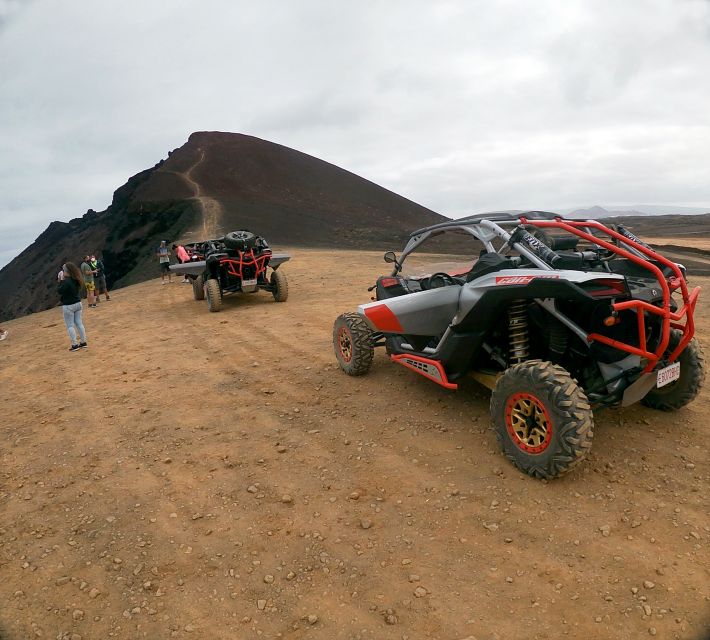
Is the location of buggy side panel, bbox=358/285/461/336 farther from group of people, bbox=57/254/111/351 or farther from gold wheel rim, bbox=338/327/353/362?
group of people, bbox=57/254/111/351

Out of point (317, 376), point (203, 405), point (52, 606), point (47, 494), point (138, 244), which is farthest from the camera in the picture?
point (138, 244)

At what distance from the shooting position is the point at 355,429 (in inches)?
171

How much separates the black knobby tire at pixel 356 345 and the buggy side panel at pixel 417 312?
1.09 feet

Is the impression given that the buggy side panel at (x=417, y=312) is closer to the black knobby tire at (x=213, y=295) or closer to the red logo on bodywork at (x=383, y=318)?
the red logo on bodywork at (x=383, y=318)

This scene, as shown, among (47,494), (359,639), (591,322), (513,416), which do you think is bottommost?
(359,639)

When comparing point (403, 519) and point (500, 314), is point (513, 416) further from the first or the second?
point (403, 519)

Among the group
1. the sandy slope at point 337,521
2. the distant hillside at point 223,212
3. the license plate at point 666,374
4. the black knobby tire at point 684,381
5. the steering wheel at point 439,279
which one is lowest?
the sandy slope at point 337,521

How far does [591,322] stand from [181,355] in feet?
18.5

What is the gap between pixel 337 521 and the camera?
3143 mm

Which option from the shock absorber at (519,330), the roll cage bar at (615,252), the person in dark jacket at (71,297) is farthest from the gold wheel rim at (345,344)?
the person in dark jacket at (71,297)

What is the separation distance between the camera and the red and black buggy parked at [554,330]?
125 inches

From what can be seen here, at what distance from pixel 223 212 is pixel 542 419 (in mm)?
39222

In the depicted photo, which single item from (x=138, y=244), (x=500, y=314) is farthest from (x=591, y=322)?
(x=138, y=244)

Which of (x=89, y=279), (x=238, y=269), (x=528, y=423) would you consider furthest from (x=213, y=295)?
(x=528, y=423)
